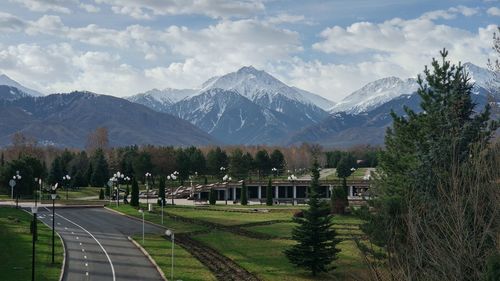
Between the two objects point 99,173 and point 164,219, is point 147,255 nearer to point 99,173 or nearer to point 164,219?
point 164,219

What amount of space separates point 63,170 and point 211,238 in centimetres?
6979

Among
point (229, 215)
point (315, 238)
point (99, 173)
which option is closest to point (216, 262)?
point (315, 238)

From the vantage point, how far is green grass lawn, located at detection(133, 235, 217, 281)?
35.9 metres

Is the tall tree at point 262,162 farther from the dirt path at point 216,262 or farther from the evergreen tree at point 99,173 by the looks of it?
the dirt path at point 216,262

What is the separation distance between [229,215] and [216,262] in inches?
1132

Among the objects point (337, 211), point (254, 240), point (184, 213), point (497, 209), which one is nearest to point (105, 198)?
point (184, 213)

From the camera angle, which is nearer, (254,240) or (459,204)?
(459,204)

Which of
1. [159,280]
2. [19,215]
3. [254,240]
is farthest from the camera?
[19,215]

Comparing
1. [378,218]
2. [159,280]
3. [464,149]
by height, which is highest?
[464,149]

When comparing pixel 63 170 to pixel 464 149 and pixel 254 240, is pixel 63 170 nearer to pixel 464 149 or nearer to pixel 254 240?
pixel 254 240

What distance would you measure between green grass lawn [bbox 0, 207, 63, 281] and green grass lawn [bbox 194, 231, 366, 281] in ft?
41.2

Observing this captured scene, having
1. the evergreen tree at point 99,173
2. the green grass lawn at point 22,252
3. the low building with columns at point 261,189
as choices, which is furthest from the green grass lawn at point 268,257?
the evergreen tree at point 99,173

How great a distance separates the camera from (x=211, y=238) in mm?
51156

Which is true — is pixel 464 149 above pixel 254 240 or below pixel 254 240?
above
